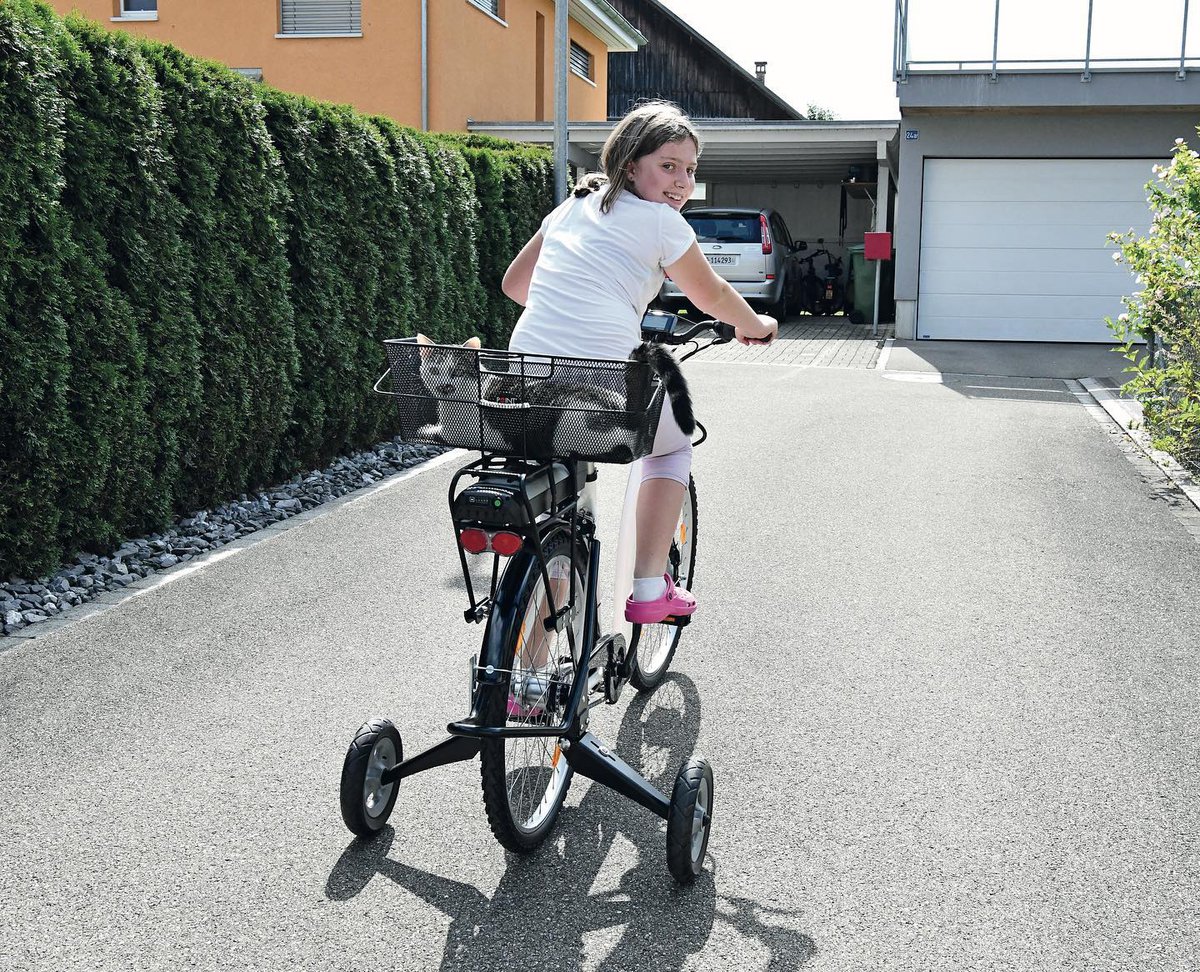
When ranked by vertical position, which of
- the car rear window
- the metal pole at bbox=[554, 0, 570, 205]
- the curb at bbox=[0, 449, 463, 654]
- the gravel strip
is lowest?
the curb at bbox=[0, 449, 463, 654]

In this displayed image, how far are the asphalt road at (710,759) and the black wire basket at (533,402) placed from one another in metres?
1.10

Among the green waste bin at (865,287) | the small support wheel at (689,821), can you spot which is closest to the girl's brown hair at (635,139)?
the small support wheel at (689,821)

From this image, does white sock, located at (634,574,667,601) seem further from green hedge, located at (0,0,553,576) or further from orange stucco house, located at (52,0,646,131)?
orange stucco house, located at (52,0,646,131)

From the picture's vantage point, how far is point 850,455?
32.8 ft

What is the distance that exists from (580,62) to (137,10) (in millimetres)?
10982

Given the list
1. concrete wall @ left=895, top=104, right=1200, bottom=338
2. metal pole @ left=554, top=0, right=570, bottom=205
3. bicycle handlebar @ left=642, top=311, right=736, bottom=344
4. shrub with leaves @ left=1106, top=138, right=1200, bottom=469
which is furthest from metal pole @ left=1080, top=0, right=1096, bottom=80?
bicycle handlebar @ left=642, top=311, right=736, bottom=344

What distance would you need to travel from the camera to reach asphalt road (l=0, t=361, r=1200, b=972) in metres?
3.04

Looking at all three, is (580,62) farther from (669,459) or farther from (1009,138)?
(669,459)

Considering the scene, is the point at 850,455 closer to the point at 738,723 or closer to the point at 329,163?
the point at 329,163

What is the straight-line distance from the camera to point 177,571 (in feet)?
20.8

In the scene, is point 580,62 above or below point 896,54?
above

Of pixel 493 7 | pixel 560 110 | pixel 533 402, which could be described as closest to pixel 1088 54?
pixel 560 110

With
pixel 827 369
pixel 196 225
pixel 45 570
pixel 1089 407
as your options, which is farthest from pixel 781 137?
pixel 45 570

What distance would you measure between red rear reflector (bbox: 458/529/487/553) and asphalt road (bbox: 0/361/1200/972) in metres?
0.86
